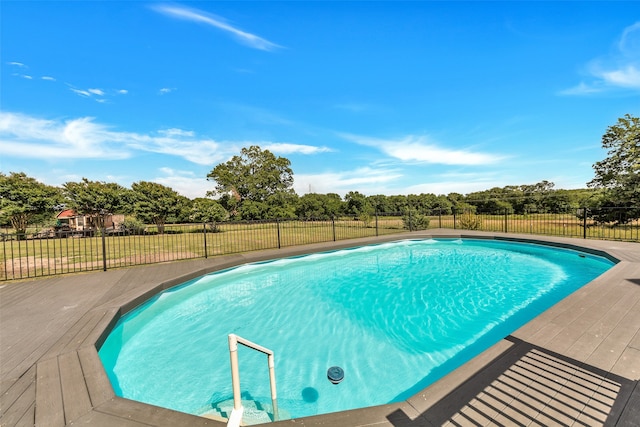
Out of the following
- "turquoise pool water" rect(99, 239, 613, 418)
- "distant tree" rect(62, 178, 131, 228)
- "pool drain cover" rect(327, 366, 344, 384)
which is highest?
"distant tree" rect(62, 178, 131, 228)

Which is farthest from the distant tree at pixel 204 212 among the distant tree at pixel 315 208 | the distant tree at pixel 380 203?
the distant tree at pixel 380 203

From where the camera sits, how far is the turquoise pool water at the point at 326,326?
262cm

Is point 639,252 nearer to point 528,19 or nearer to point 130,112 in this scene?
point 528,19

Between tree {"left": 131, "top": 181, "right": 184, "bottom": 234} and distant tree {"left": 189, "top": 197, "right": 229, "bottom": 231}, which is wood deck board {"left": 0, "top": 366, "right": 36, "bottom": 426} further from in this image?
tree {"left": 131, "top": 181, "right": 184, "bottom": 234}

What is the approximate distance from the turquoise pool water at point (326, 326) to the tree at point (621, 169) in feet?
36.4

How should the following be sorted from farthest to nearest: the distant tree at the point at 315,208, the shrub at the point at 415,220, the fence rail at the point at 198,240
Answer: the distant tree at the point at 315,208 < the shrub at the point at 415,220 < the fence rail at the point at 198,240

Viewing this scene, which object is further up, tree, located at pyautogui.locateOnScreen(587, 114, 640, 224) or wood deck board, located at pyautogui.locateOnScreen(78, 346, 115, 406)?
tree, located at pyautogui.locateOnScreen(587, 114, 640, 224)

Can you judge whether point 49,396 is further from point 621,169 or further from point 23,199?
point 621,169

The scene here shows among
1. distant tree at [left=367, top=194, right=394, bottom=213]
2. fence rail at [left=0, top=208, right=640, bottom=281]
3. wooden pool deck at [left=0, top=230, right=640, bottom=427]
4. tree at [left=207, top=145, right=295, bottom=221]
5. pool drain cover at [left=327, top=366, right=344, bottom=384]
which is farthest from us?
distant tree at [left=367, top=194, right=394, bottom=213]

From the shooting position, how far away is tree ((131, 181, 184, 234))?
16641 millimetres

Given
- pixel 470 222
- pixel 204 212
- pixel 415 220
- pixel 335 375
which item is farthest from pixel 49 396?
pixel 204 212

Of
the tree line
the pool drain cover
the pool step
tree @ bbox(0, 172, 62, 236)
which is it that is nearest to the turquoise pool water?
the pool step

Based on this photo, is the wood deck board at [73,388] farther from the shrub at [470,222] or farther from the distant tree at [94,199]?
the distant tree at [94,199]

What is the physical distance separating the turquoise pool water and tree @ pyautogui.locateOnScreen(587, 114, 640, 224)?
11087mm
